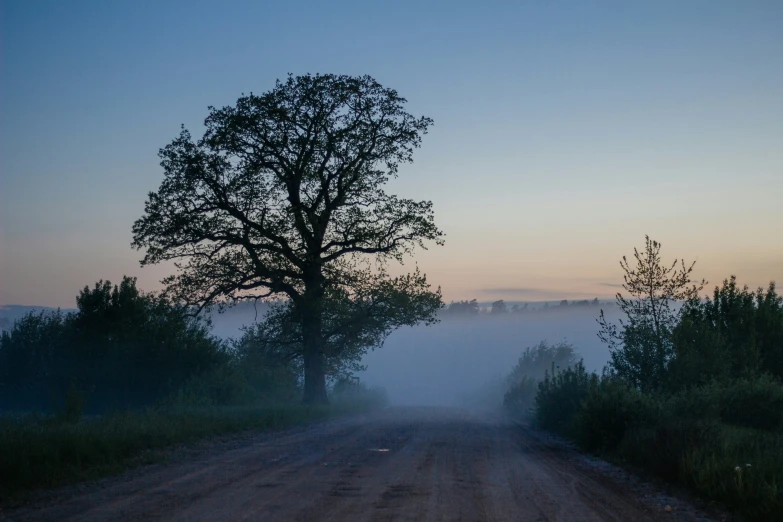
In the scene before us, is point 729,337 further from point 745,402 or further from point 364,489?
point 364,489

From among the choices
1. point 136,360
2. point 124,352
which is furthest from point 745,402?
point 124,352

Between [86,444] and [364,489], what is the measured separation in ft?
20.6

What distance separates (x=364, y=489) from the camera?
1010 centimetres

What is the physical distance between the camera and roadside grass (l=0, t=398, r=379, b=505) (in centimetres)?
1048

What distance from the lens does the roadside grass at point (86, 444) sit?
10484 millimetres

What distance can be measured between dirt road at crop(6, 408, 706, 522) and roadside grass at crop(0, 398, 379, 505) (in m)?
0.88

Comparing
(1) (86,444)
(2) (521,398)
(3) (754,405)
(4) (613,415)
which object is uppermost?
(1) (86,444)

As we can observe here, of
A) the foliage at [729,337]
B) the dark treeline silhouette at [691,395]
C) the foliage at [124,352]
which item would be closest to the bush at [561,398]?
the dark treeline silhouette at [691,395]

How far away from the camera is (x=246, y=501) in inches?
362

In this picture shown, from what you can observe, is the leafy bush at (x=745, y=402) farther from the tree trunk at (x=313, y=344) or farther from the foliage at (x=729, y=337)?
the tree trunk at (x=313, y=344)

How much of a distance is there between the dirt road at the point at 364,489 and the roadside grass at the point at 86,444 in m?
0.88

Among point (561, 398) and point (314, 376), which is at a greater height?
point (314, 376)

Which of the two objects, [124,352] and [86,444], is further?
[124,352]

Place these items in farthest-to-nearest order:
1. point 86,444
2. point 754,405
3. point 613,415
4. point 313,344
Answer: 1. point 313,344
2. point 754,405
3. point 613,415
4. point 86,444
